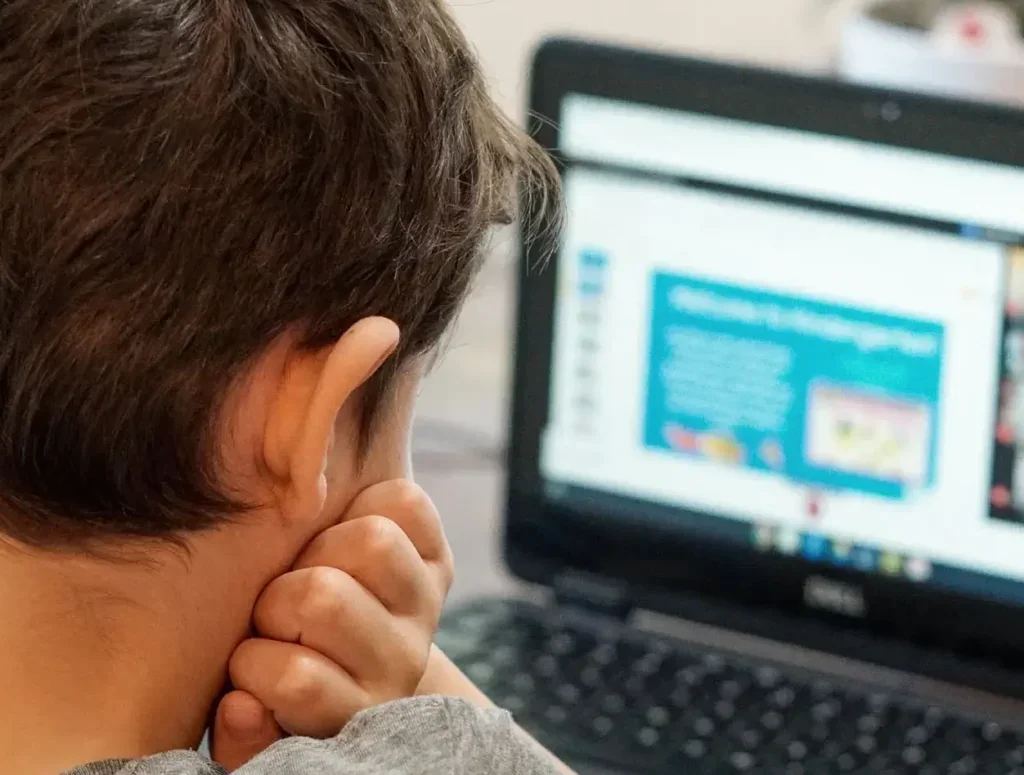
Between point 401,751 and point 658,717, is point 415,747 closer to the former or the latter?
point 401,751

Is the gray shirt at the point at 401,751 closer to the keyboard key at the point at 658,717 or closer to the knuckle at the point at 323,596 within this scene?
the knuckle at the point at 323,596

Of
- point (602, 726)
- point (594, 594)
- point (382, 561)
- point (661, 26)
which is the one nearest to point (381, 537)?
point (382, 561)

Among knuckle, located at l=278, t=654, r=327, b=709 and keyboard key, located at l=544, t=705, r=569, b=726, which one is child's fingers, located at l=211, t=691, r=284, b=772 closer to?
knuckle, located at l=278, t=654, r=327, b=709

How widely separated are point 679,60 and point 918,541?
339 millimetres

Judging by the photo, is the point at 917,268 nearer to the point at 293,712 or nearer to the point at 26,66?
the point at 293,712

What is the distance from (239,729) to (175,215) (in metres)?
0.24

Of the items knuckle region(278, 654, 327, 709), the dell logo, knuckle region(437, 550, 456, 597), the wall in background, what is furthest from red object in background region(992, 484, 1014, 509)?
the wall in background

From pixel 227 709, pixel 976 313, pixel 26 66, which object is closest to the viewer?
pixel 26 66

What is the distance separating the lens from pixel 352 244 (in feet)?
2.07

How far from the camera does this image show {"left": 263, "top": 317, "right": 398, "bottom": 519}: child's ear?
0.62 meters

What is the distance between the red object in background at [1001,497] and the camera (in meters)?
1.00

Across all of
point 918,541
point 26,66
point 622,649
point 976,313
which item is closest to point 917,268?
point 976,313

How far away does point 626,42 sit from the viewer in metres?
1.11

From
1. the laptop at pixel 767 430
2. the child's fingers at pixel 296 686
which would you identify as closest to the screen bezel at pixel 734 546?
the laptop at pixel 767 430
